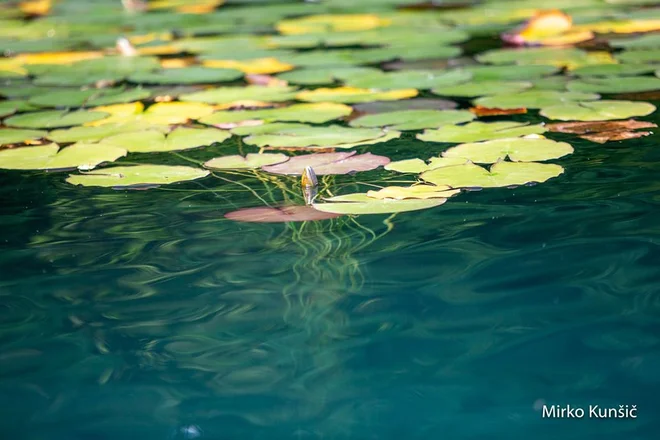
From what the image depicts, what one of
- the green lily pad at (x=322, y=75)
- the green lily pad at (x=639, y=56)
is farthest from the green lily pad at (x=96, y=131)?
the green lily pad at (x=639, y=56)

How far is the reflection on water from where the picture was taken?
1.25 m

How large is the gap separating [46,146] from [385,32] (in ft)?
6.98

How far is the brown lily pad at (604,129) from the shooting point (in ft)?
7.98

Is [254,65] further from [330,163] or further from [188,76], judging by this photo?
[330,163]

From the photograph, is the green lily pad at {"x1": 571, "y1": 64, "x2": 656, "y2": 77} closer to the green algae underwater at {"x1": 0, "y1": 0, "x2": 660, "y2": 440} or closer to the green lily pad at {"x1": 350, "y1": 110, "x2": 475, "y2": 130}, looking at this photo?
the green algae underwater at {"x1": 0, "y1": 0, "x2": 660, "y2": 440}

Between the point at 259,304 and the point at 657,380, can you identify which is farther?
the point at 259,304

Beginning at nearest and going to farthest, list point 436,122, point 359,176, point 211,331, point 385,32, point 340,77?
point 211,331 < point 359,176 < point 436,122 < point 340,77 < point 385,32

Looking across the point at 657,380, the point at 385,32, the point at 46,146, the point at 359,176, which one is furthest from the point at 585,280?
the point at 385,32

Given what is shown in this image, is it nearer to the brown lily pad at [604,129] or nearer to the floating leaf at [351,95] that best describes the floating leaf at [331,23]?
the floating leaf at [351,95]

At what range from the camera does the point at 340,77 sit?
3.31m

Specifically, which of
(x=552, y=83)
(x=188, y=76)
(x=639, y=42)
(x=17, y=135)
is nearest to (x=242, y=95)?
(x=188, y=76)

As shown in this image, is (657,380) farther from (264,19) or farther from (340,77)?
(264,19)

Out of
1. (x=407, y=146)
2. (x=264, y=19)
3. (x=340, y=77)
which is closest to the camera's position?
(x=407, y=146)

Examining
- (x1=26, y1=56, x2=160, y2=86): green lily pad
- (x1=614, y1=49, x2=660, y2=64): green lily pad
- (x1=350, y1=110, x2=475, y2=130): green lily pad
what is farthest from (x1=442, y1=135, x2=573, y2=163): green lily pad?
(x1=26, y1=56, x2=160, y2=86): green lily pad
